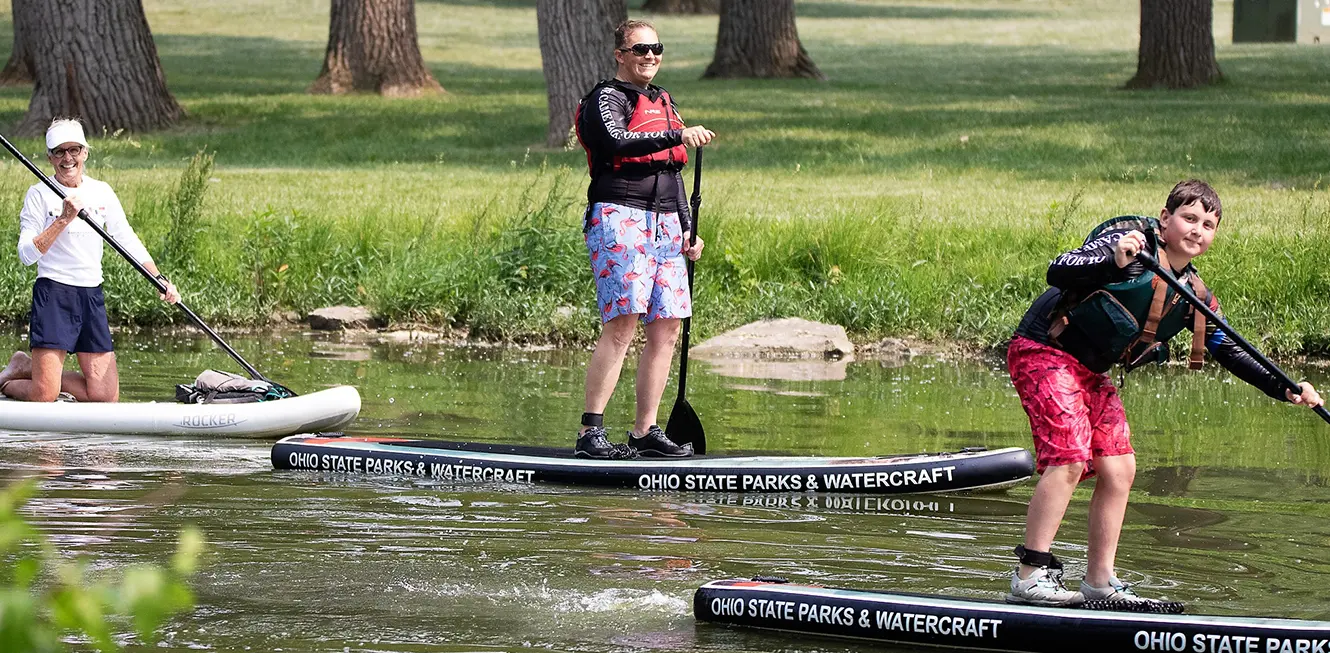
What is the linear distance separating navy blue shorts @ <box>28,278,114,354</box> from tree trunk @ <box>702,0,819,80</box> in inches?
864

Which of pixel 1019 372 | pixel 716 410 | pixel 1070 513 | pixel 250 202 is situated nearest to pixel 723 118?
pixel 250 202

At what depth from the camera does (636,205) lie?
773cm

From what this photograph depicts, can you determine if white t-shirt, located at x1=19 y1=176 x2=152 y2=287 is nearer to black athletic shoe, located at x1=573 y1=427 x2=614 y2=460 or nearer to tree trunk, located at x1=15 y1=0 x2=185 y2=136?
black athletic shoe, located at x1=573 y1=427 x2=614 y2=460

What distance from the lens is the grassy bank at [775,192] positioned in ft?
42.0

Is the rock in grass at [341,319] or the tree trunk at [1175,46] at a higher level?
the tree trunk at [1175,46]

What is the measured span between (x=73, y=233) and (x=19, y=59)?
841 inches

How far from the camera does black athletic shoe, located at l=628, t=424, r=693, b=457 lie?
8.04 meters

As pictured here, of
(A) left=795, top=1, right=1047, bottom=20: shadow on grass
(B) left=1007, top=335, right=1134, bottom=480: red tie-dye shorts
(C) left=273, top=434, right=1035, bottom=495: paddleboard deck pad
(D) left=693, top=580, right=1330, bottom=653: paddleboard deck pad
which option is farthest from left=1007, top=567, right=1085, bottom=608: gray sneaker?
(A) left=795, top=1, right=1047, bottom=20: shadow on grass

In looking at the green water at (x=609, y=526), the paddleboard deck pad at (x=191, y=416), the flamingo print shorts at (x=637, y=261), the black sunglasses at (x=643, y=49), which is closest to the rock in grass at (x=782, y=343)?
the green water at (x=609, y=526)

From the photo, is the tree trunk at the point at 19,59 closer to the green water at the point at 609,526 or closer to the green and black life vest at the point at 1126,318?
the green water at the point at 609,526

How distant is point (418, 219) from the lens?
47.4 ft

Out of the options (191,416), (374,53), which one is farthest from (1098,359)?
(374,53)

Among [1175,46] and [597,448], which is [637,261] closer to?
[597,448]

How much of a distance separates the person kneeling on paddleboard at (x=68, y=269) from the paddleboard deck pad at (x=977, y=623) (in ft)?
14.0
